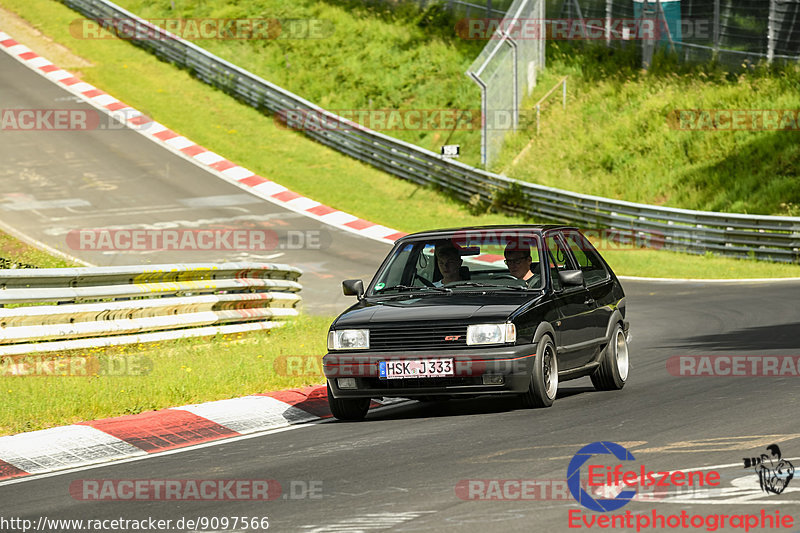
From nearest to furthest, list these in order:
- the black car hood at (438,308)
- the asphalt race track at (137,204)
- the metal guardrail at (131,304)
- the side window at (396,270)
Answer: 1. the black car hood at (438,308)
2. the side window at (396,270)
3. the metal guardrail at (131,304)
4. the asphalt race track at (137,204)

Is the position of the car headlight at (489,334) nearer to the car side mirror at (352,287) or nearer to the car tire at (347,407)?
the car tire at (347,407)

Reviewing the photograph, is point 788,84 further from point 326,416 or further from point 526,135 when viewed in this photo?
point 326,416

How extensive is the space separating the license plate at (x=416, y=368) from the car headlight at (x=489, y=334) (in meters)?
0.25

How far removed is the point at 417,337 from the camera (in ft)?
28.6

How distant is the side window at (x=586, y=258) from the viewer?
10.6m

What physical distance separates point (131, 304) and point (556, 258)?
→ 5038mm

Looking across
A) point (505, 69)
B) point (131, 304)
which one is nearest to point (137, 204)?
point (505, 69)

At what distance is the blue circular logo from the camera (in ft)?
18.2

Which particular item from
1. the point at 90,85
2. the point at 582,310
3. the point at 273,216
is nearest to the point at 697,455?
the point at 582,310

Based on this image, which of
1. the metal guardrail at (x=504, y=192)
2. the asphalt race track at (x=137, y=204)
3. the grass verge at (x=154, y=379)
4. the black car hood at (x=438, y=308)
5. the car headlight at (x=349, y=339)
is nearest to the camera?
the black car hood at (x=438, y=308)

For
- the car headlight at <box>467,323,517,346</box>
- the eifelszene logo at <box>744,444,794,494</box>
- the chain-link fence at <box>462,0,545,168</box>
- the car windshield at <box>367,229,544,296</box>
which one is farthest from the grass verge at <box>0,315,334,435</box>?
the chain-link fence at <box>462,0,545,168</box>

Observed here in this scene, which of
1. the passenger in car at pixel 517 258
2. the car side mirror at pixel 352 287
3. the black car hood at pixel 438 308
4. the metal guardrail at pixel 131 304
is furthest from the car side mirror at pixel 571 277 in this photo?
the metal guardrail at pixel 131 304

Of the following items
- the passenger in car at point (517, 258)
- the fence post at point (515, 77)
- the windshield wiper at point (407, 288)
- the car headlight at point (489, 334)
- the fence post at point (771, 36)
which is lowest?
the car headlight at point (489, 334)

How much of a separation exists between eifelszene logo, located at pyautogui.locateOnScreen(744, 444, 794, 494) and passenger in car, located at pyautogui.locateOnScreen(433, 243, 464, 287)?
364 centimetres
